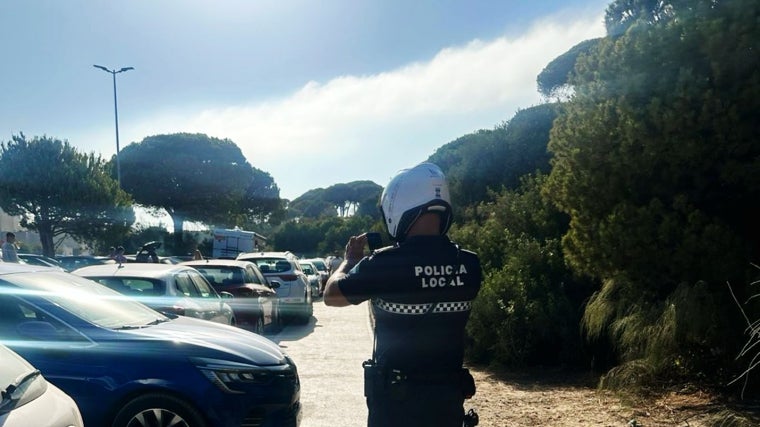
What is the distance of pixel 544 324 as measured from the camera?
9.03 metres

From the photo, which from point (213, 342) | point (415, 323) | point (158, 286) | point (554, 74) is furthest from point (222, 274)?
point (554, 74)

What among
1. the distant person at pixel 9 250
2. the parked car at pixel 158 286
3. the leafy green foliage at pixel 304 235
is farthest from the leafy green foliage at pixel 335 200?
the parked car at pixel 158 286

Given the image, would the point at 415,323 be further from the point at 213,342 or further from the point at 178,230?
the point at 178,230

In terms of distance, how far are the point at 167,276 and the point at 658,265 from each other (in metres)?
5.57

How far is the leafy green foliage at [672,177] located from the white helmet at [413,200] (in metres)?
4.36

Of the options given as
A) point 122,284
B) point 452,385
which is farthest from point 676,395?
point 122,284

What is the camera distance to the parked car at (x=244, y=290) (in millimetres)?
11359

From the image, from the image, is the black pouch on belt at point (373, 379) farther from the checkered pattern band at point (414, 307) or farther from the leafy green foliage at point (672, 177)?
the leafy green foliage at point (672, 177)

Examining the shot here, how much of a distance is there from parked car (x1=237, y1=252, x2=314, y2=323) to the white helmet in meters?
12.7

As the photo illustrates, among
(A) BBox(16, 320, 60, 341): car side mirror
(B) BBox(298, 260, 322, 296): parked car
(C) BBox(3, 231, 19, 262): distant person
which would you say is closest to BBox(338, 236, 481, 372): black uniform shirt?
(A) BBox(16, 320, 60, 341): car side mirror

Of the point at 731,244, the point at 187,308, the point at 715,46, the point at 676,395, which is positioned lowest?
the point at 676,395

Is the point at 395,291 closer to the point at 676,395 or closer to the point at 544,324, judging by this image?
the point at 676,395

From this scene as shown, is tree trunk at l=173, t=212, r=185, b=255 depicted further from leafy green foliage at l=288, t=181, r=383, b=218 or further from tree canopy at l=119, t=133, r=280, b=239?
leafy green foliage at l=288, t=181, r=383, b=218

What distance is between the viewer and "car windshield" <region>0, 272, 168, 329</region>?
5.24 metres
